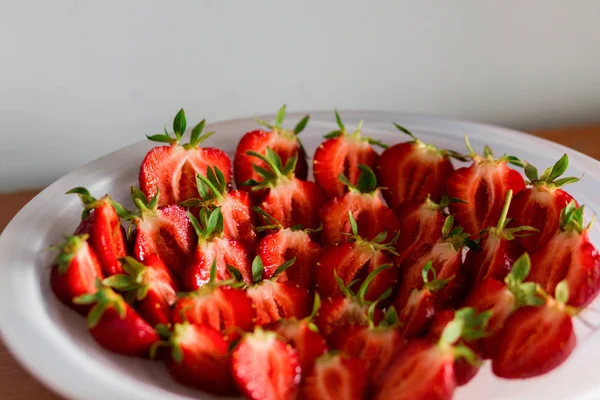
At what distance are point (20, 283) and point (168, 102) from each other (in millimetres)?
458

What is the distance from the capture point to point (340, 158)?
0.92m

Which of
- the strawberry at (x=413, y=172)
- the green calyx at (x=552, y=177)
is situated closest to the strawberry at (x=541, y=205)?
the green calyx at (x=552, y=177)

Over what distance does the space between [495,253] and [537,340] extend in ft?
0.40

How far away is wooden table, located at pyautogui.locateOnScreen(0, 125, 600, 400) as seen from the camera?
78cm

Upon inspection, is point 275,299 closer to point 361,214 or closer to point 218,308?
point 218,308

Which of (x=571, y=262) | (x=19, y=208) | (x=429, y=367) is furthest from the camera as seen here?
(x=19, y=208)

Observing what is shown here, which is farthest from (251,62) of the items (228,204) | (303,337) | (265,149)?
(303,337)

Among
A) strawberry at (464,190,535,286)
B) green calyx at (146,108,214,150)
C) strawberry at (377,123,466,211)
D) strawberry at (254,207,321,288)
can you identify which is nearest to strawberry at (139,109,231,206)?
green calyx at (146,108,214,150)

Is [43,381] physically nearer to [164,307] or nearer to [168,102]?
[164,307]

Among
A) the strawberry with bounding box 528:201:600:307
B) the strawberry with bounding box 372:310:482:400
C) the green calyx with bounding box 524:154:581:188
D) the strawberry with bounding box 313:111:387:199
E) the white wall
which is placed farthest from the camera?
the white wall

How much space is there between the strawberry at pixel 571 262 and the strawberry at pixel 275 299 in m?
0.22

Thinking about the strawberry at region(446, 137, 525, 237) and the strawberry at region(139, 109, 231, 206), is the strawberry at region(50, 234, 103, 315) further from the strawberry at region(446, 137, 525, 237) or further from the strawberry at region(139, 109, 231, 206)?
the strawberry at region(446, 137, 525, 237)

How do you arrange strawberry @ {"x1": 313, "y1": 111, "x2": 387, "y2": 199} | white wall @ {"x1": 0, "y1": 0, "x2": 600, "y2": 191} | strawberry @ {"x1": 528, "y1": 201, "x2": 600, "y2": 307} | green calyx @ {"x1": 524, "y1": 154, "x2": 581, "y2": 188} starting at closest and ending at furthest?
strawberry @ {"x1": 528, "y1": 201, "x2": 600, "y2": 307}, green calyx @ {"x1": 524, "y1": 154, "x2": 581, "y2": 188}, strawberry @ {"x1": 313, "y1": 111, "x2": 387, "y2": 199}, white wall @ {"x1": 0, "y1": 0, "x2": 600, "y2": 191}

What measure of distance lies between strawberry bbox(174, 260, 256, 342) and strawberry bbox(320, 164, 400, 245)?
18 cm
